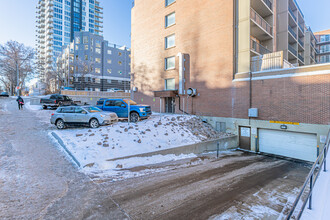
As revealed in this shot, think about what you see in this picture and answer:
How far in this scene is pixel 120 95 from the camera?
117 feet

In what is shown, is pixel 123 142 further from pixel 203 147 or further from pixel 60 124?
pixel 203 147

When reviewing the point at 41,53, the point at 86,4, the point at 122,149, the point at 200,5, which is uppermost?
the point at 86,4

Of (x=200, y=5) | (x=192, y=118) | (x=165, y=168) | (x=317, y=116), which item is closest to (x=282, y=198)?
(x=165, y=168)

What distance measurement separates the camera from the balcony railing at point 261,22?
56.2 feet

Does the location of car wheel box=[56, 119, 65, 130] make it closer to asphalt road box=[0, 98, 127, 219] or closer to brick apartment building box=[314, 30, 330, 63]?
asphalt road box=[0, 98, 127, 219]

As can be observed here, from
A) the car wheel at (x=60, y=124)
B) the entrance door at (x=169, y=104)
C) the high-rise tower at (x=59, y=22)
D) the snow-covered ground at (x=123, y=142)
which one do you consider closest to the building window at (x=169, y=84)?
the entrance door at (x=169, y=104)

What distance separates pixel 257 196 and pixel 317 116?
32.1ft

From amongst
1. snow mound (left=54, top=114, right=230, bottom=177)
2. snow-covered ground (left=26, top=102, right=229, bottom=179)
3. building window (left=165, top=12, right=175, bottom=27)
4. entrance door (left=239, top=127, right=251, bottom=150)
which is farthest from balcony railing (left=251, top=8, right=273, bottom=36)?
snow-covered ground (left=26, top=102, right=229, bottom=179)

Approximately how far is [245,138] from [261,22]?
12458 millimetres

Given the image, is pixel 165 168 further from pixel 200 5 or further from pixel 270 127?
pixel 200 5

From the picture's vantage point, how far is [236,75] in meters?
16.3

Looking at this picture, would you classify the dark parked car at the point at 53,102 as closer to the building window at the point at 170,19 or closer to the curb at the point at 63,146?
the curb at the point at 63,146

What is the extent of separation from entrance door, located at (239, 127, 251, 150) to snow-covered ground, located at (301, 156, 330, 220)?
11.5m

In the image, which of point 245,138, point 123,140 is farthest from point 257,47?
point 123,140
